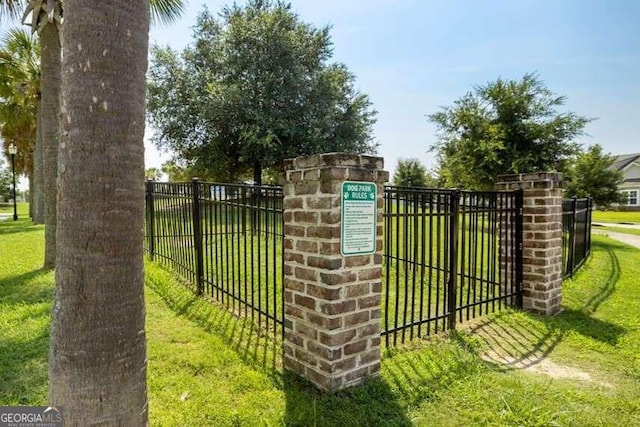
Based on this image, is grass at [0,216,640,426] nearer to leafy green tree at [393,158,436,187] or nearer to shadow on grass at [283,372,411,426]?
shadow on grass at [283,372,411,426]

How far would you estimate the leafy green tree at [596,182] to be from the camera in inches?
697

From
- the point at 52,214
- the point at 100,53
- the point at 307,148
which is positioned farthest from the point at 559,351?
the point at 307,148

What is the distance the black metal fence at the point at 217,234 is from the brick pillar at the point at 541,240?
297cm

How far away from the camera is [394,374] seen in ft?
9.66

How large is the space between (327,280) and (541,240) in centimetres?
315

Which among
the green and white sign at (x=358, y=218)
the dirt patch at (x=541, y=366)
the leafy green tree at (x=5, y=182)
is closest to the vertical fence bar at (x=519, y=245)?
the dirt patch at (x=541, y=366)

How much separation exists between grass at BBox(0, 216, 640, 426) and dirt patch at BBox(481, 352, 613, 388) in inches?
0.8

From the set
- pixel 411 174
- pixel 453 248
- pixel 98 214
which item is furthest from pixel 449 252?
pixel 411 174

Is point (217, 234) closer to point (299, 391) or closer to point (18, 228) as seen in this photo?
point (299, 391)

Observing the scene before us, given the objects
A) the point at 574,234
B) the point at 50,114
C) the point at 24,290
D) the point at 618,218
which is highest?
the point at 50,114

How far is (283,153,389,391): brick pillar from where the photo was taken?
2.57m

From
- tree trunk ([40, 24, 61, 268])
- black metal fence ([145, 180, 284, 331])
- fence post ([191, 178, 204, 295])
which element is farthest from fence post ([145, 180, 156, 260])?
fence post ([191, 178, 204, 295])

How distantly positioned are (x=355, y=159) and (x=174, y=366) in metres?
2.17

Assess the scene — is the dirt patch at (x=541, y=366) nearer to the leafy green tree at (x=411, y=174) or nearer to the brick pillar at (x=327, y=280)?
the brick pillar at (x=327, y=280)
